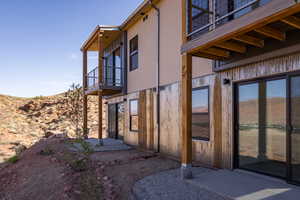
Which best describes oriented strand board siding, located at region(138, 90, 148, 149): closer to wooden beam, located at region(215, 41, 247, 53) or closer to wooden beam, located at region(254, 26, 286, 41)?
wooden beam, located at region(215, 41, 247, 53)

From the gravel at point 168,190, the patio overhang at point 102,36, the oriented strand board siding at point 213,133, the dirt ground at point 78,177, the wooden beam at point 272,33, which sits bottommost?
the dirt ground at point 78,177

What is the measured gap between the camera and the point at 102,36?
1015 centimetres

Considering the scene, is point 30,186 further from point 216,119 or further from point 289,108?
point 289,108

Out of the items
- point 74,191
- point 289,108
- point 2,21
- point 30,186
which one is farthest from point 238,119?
point 2,21

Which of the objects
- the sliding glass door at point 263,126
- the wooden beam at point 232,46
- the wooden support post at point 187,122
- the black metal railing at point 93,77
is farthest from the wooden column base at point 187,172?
the black metal railing at point 93,77

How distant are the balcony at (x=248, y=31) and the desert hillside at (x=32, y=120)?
12.9 metres

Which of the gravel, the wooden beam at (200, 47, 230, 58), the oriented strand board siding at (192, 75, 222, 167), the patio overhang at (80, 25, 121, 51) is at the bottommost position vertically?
the gravel

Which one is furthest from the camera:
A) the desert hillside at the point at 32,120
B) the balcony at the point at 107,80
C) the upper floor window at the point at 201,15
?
the desert hillside at the point at 32,120

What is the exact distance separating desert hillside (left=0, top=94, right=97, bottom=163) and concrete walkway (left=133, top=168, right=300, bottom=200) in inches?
460

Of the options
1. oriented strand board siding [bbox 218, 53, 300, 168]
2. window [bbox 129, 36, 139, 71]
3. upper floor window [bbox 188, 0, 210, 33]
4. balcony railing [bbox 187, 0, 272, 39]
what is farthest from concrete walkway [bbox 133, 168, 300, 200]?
window [bbox 129, 36, 139, 71]

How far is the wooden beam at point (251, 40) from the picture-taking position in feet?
12.1

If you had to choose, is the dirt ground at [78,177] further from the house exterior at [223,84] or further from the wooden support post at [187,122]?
the house exterior at [223,84]

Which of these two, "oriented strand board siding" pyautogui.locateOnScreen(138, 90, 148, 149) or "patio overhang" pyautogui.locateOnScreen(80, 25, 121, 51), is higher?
"patio overhang" pyautogui.locateOnScreen(80, 25, 121, 51)

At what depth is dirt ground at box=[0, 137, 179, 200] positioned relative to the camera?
436cm
